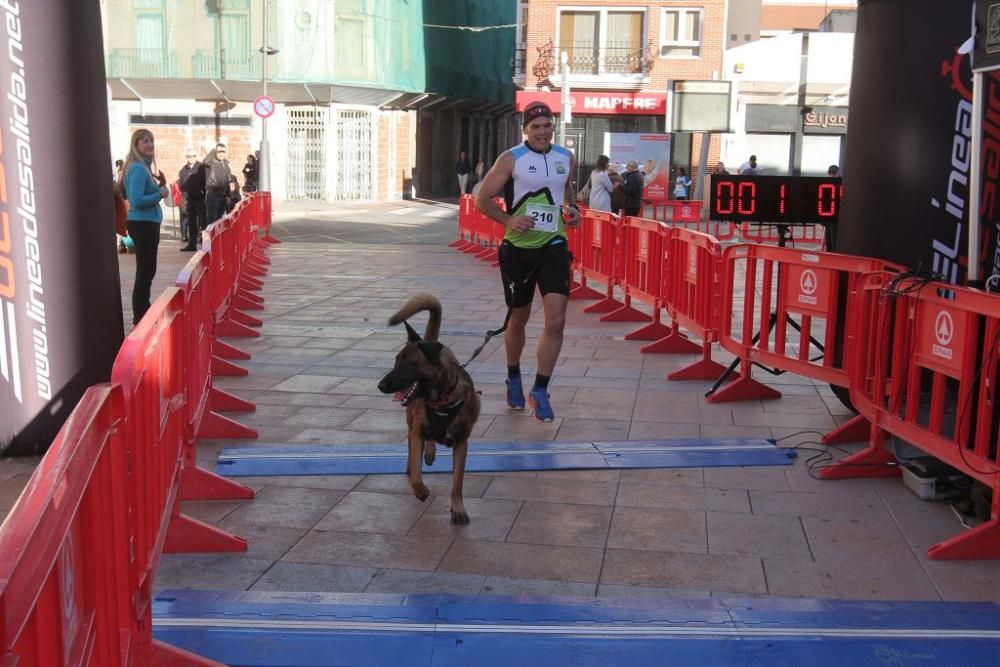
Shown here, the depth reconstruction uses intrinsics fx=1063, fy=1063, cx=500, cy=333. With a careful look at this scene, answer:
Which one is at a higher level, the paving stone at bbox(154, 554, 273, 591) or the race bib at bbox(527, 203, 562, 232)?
the race bib at bbox(527, 203, 562, 232)

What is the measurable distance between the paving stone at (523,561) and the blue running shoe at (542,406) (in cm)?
222

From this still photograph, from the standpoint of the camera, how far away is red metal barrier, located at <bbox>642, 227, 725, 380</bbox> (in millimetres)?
8234

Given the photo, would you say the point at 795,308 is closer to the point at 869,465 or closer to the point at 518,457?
the point at 869,465

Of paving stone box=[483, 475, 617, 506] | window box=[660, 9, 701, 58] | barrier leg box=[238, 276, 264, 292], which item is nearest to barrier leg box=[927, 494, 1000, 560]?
paving stone box=[483, 475, 617, 506]

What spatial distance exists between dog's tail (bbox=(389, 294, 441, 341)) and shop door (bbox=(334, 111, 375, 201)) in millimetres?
34351

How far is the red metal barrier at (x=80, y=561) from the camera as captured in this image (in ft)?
5.61

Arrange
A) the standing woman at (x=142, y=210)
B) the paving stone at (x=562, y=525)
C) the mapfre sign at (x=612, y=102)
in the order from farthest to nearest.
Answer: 1. the mapfre sign at (x=612, y=102)
2. the standing woman at (x=142, y=210)
3. the paving stone at (x=562, y=525)

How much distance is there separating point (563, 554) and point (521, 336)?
2.79 m

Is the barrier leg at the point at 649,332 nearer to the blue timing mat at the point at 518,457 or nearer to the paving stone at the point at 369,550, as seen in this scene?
the blue timing mat at the point at 518,457

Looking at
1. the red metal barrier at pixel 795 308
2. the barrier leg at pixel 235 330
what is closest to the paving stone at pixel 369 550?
the red metal barrier at pixel 795 308

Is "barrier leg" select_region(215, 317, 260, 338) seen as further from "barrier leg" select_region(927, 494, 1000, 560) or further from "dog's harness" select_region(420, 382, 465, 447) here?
"barrier leg" select_region(927, 494, 1000, 560)

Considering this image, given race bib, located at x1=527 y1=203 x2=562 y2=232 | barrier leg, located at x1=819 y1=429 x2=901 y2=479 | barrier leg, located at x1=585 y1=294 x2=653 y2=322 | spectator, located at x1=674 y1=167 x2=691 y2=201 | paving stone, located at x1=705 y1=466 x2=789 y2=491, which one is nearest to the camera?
paving stone, located at x1=705 y1=466 x2=789 y2=491

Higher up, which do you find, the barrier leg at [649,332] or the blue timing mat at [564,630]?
the blue timing mat at [564,630]

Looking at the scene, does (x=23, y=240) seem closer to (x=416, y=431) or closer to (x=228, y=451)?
(x=228, y=451)
